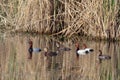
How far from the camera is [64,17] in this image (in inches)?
631

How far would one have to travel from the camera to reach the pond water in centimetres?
994

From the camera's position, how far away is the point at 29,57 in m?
12.0

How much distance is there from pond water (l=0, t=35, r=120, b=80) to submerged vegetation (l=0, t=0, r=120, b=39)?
2.48 feet

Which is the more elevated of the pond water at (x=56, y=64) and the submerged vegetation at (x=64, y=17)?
the submerged vegetation at (x=64, y=17)

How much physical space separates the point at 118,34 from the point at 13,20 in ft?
11.7

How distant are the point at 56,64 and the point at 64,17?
16.5 feet

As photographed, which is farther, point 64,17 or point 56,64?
point 64,17

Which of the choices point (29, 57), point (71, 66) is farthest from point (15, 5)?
point (71, 66)

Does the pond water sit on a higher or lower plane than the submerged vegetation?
lower

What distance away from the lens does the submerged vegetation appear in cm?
1494

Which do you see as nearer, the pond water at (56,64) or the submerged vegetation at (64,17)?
the pond water at (56,64)

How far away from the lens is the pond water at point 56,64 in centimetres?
994

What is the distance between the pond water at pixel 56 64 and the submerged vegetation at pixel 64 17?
756mm

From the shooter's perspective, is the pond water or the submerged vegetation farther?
the submerged vegetation
